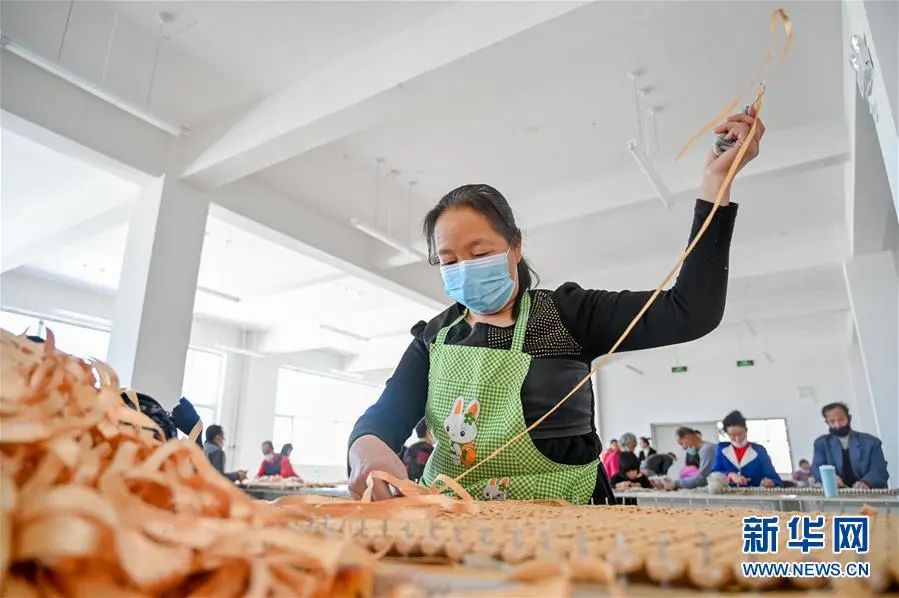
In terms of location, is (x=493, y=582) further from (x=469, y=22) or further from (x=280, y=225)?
(x=280, y=225)

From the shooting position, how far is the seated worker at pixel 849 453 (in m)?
4.29

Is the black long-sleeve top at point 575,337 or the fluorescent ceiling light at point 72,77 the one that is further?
the fluorescent ceiling light at point 72,77

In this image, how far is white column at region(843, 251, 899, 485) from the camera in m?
5.09

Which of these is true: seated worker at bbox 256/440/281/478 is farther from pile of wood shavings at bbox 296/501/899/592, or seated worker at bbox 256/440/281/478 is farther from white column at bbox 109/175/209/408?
pile of wood shavings at bbox 296/501/899/592

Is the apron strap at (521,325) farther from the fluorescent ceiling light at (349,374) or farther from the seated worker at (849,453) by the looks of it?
the fluorescent ceiling light at (349,374)

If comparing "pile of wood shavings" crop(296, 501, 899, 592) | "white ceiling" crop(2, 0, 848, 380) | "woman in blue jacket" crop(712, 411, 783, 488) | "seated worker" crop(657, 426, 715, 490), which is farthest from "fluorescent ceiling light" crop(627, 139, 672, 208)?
"pile of wood shavings" crop(296, 501, 899, 592)

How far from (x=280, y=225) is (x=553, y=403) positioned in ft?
15.2

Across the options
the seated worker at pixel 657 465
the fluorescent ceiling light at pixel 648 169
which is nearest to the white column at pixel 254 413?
the seated worker at pixel 657 465

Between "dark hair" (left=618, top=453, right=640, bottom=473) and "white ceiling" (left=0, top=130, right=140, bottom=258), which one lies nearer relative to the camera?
"white ceiling" (left=0, top=130, right=140, bottom=258)

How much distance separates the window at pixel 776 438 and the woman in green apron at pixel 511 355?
10896mm

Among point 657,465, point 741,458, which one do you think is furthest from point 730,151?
point 657,465

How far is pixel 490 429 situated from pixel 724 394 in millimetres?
11568

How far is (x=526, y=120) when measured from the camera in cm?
420

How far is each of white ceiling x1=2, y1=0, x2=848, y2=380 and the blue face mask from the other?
7.02 feet
